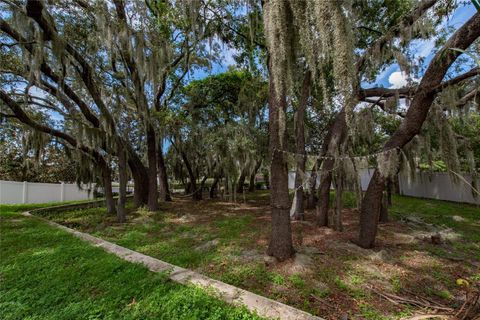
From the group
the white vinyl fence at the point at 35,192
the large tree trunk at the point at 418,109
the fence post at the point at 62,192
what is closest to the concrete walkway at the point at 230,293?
the large tree trunk at the point at 418,109

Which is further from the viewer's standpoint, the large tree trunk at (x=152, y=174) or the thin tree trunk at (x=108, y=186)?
the large tree trunk at (x=152, y=174)

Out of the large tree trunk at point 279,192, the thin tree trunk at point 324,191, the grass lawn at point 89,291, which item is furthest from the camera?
the thin tree trunk at point 324,191

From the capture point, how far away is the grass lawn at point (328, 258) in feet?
8.80

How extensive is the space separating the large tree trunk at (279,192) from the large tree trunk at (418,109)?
4.50 feet

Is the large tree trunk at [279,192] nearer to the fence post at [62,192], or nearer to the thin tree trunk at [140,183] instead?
the thin tree trunk at [140,183]

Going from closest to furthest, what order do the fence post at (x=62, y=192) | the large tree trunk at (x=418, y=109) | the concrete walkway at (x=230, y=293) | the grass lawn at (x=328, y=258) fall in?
1. the concrete walkway at (x=230, y=293)
2. the grass lawn at (x=328, y=258)
3. the large tree trunk at (x=418, y=109)
4. the fence post at (x=62, y=192)

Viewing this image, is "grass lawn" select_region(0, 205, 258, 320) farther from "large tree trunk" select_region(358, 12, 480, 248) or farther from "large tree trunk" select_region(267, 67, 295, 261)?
"large tree trunk" select_region(358, 12, 480, 248)

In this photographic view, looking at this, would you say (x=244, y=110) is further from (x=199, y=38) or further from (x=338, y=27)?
(x=338, y=27)

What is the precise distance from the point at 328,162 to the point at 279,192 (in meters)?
2.13

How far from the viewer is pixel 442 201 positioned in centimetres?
1012

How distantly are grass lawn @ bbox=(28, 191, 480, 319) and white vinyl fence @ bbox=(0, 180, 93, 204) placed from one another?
5.72 metres

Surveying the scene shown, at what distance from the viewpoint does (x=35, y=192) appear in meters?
10.9

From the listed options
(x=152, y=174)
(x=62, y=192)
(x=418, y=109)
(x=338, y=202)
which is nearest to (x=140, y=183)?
(x=152, y=174)

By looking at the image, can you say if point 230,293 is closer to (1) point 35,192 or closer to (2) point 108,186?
(2) point 108,186
